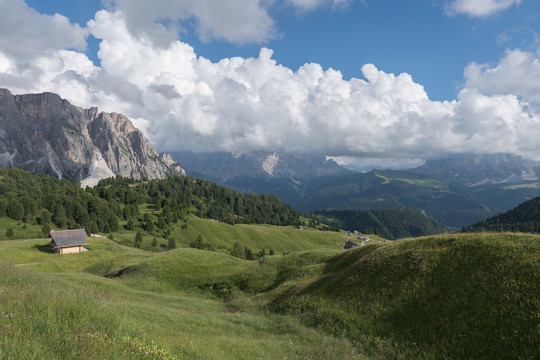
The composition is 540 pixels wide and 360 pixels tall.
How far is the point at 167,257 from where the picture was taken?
5253cm

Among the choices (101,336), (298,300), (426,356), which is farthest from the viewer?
(298,300)

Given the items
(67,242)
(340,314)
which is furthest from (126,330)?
(67,242)

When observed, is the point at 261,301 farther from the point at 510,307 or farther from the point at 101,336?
the point at 101,336

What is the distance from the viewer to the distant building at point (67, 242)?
74.8 m

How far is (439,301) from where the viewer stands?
18.7 meters

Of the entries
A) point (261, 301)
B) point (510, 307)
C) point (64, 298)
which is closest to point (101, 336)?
point (64, 298)

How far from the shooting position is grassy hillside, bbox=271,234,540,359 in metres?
14.8

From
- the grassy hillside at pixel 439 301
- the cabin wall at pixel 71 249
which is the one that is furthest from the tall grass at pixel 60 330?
the cabin wall at pixel 71 249

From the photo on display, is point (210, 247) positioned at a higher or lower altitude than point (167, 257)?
lower

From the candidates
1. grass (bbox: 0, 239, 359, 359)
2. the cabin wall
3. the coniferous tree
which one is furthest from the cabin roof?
the coniferous tree

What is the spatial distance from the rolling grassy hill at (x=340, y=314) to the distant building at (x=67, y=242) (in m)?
52.9

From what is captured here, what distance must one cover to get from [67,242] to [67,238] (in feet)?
4.23

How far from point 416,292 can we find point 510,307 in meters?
5.79

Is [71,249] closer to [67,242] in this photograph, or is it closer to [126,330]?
[67,242]
